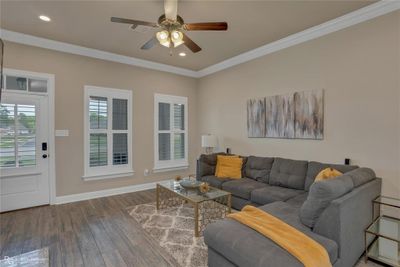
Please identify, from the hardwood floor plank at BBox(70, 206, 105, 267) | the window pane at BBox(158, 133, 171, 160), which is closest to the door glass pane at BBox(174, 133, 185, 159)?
the window pane at BBox(158, 133, 171, 160)

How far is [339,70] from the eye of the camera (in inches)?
127

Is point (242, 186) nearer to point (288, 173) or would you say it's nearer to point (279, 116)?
point (288, 173)

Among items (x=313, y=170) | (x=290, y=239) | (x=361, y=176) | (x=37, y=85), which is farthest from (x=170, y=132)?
(x=290, y=239)

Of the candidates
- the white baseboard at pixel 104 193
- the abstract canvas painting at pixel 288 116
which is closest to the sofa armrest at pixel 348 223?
the abstract canvas painting at pixel 288 116

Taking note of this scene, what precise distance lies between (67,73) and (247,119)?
12.3ft

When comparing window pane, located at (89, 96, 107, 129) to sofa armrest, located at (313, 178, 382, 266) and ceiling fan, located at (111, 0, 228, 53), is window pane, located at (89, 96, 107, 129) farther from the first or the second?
sofa armrest, located at (313, 178, 382, 266)

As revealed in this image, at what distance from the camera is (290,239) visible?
172cm

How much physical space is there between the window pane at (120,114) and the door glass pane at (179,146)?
1.40 meters

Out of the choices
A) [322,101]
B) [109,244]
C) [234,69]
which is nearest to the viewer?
[109,244]

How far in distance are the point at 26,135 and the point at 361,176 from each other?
515cm

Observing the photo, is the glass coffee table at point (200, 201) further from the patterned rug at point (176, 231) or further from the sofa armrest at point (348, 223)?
the sofa armrest at point (348, 223)

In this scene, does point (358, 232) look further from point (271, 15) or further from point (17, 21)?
point (17, 21)

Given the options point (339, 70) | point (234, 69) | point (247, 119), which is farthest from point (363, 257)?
point (234, 69)

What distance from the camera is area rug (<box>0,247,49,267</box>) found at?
88.7 inches
